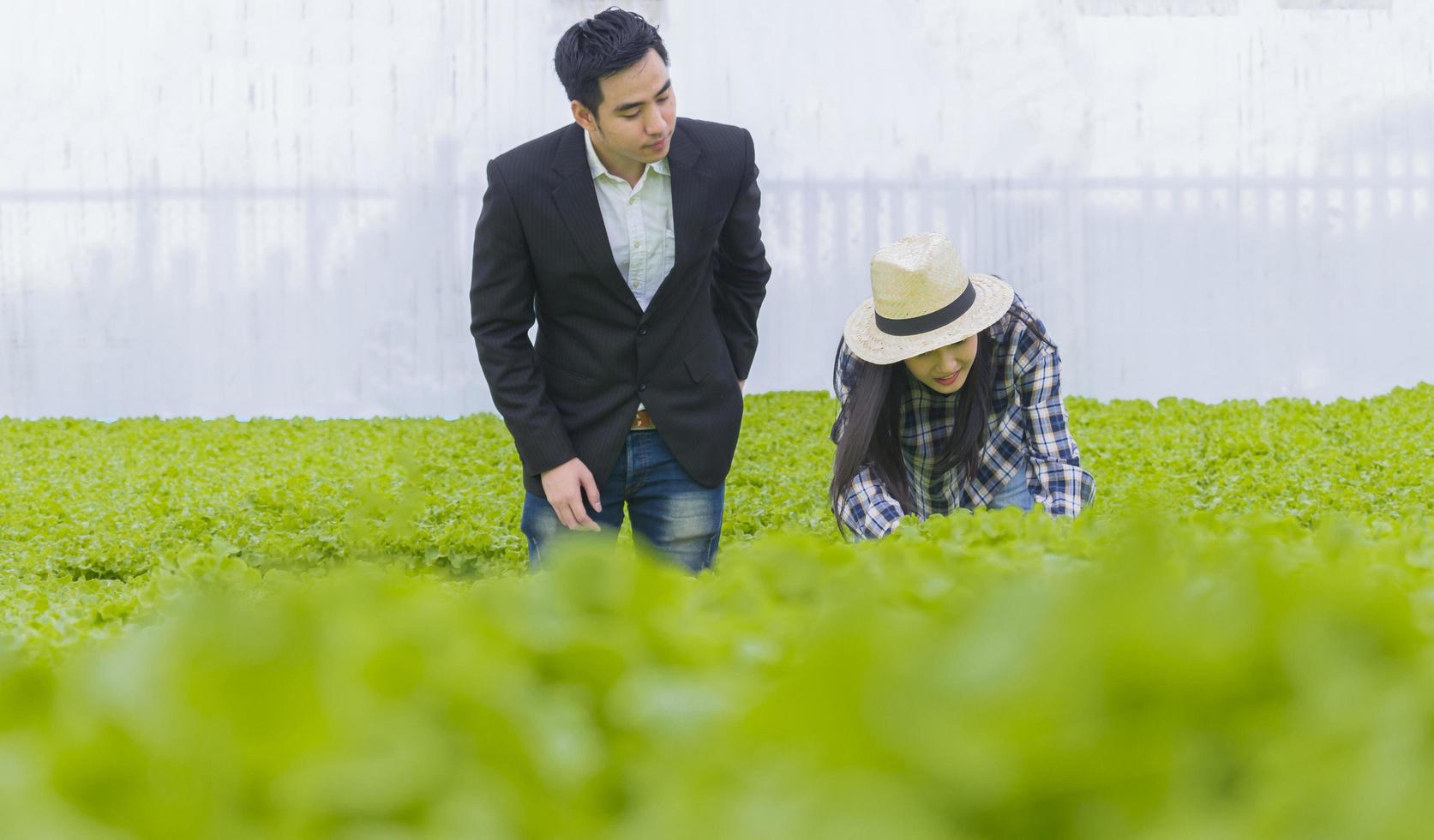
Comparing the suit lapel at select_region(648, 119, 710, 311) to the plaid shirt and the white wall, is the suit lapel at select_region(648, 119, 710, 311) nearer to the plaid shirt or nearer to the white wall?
the plaid shirt

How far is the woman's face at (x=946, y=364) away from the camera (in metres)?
4.18

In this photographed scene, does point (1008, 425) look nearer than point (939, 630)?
No

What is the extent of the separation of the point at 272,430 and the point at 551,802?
12.3 meters

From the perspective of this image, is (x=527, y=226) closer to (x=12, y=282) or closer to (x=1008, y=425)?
(x=1008, y=425)

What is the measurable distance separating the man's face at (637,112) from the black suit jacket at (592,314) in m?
0.18

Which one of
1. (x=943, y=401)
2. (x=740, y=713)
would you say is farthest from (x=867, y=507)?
(x=740, y=713)

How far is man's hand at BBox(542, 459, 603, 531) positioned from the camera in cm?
433

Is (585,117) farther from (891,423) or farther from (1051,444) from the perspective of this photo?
(1051,444)

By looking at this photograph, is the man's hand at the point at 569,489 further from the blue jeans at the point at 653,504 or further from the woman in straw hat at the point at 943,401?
the woman in straw hat at the point at 943,401

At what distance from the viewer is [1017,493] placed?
4.56 m

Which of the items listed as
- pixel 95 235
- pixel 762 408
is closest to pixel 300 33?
pixel 95 235

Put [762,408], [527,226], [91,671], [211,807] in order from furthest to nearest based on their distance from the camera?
[762,408]
[527,226]
[91,671]
[211,807]

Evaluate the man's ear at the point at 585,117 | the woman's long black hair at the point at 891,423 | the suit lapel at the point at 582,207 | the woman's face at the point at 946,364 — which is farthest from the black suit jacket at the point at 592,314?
the woman's face at the point at 946,364

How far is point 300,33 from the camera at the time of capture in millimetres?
15148
